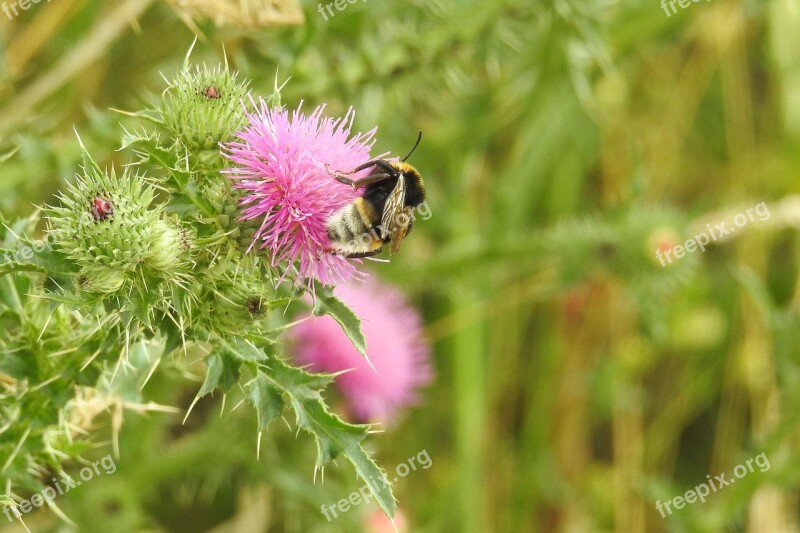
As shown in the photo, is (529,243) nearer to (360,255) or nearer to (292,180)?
(360,255)

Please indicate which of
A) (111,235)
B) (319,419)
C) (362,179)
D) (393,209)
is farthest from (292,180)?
(319,419)

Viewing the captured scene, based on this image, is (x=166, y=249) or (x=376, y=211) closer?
(x=166, y=249)

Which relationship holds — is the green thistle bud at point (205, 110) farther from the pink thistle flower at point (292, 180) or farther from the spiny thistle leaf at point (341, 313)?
the spiny thistle leaf at point (341, 313)

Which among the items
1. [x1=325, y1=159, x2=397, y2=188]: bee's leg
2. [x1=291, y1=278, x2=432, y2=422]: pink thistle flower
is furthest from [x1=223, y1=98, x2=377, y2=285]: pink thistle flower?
[x1=291, y1=278, x2=432, y2=422]: pink thistle flower

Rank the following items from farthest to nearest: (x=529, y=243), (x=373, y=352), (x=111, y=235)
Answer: (x=529, y=243), (x=373, y=352), (x=111, y=235)

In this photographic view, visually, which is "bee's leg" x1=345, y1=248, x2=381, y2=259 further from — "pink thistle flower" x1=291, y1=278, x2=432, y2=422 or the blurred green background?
"pink thistle flower" x1=291, y1=278, x2=432, y2=422

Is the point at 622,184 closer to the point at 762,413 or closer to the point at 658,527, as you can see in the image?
the point at 762,413

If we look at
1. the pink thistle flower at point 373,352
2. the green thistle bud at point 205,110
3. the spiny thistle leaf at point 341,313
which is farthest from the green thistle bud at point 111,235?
the pink thistle flower at point 373,352
